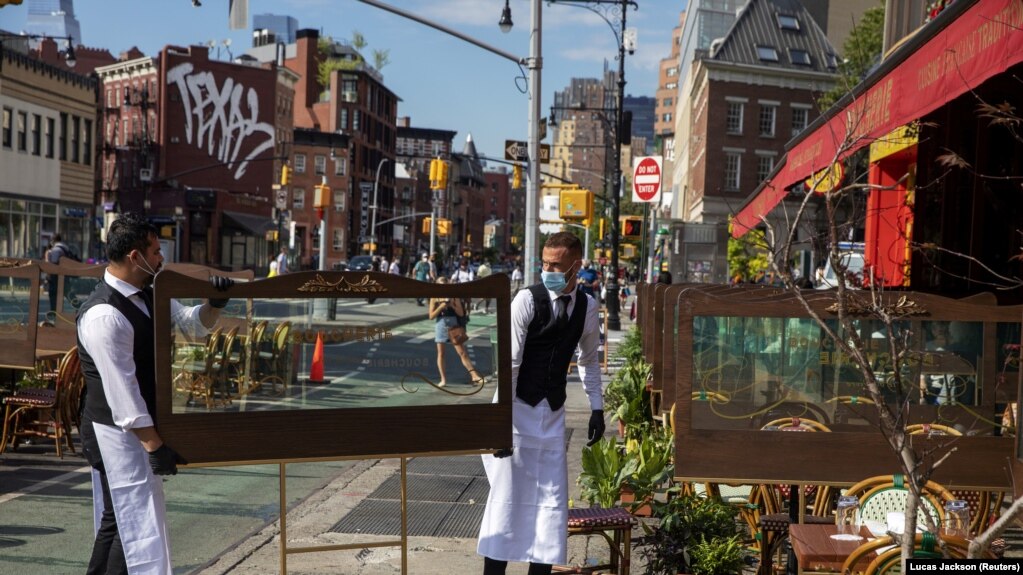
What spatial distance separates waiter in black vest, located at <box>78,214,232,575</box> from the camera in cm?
504

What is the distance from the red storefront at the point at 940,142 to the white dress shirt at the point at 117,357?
3178 millimetres

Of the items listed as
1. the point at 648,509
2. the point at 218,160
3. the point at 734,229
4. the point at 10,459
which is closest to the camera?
the point at 648,509

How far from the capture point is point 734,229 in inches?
637

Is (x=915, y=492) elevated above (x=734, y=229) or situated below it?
below

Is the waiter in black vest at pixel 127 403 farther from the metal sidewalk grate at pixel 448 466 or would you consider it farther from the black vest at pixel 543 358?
the metal sidewalk grate at pixel 448 466

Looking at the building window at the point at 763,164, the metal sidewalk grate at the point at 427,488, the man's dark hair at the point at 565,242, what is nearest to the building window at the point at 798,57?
the building window at the point at 763,164

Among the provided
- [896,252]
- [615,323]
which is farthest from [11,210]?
[896,252]

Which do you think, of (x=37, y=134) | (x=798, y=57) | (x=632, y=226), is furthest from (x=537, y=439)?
(x=798, y=57)

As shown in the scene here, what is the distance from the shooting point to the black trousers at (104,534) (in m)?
5.23

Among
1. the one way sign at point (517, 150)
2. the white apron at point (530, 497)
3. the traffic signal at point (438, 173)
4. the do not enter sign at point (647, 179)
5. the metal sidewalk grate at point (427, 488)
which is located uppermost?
the traffic signal at point (438, 173)

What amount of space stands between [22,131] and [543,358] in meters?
47.1

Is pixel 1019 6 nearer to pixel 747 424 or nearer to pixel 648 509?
pixel 747 424

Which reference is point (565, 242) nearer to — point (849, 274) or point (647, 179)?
point (849, 274)

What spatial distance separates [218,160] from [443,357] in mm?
71858
